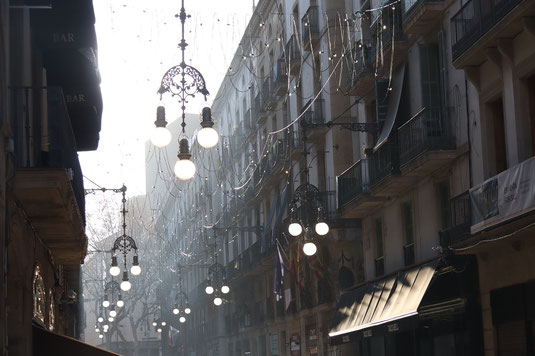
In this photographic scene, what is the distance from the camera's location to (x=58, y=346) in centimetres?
1377

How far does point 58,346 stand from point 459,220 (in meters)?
9.25

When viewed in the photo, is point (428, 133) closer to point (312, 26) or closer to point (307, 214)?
point (307, 214)

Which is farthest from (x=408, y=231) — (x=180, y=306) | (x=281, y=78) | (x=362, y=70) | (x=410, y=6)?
(x=180, y=306)

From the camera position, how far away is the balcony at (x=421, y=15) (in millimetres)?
21922

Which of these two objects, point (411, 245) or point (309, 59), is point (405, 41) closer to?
point (411, 245)

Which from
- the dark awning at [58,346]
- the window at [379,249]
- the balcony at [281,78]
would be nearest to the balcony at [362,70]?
the window at [379,249]

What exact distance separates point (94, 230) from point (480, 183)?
1931 inches

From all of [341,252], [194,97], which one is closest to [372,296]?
[341,252]

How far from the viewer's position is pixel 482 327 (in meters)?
20.8

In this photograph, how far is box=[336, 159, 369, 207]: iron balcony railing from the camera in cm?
2650

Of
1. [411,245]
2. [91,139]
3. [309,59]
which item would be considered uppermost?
[309,59]

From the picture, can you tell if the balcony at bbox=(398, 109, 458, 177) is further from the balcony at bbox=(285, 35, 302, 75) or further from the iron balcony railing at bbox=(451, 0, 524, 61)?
the balcony at bbox=(285, 35, 302, 75)

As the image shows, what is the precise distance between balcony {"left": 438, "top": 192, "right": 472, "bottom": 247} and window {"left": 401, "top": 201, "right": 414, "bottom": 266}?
408cm

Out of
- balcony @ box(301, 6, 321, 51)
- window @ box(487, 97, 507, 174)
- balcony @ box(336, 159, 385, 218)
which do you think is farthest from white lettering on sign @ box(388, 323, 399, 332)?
balcony @ box(301, 6, 321, 51)
